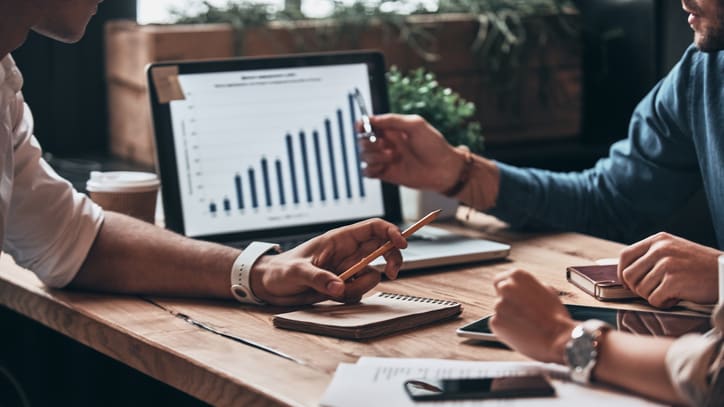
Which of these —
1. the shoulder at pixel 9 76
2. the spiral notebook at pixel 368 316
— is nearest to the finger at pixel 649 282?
the spiral notebook at pixel 368 316

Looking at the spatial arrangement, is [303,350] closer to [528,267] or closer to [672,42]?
[528,267]

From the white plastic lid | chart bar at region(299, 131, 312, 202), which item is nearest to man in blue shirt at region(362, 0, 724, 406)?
chart bar at region(299, 131, 312, 202)

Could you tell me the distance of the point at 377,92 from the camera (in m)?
1.92

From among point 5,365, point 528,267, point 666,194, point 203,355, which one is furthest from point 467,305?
point 5,365

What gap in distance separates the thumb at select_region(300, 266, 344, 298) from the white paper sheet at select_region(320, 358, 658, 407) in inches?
8.2

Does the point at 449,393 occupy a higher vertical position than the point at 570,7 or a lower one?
lower

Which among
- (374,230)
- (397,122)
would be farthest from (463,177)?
(374,230)

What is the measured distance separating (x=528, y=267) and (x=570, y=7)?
1489 millimetres

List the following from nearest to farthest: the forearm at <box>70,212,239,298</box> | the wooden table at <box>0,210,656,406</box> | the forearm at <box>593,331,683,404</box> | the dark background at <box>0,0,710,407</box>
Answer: the forearm at <box>593,331,683,404</box>
the wooden table at <box>0,210,656,406</box>
the forearm at <box>70,212,239,298</box>
the dark background at <box>0,0,710,407</box>

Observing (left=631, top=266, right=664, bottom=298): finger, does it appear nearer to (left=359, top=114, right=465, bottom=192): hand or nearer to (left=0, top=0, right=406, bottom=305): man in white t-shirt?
(left=0, top=0, right=406, bottom=305): man in white t-shirt

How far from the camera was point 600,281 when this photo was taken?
Answer: 1403 millimetres

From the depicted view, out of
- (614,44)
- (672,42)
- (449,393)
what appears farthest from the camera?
(614,44)

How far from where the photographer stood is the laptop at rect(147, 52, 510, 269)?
1.76m

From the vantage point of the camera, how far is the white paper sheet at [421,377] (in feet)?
3.28
